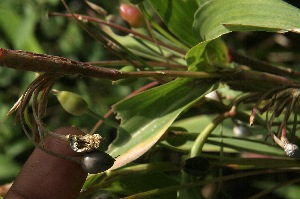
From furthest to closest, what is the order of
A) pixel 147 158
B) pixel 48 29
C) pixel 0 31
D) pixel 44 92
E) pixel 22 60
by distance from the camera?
pixel 48 29, pixel 0 31, pixel 147 158, pixel 44 92, pixel 22 60

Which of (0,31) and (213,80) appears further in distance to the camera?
(0,31)

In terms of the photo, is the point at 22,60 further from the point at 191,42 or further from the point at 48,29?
the point at 48,29

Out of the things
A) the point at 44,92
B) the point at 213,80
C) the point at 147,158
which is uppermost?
the point at 44,92

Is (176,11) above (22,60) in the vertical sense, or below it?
below

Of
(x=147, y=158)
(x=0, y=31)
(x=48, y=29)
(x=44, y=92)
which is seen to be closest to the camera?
(x=44, y=92)

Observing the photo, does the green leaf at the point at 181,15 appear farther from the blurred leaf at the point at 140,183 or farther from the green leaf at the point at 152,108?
the blurred leaf at the point at 140,183

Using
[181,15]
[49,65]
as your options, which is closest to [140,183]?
[181,15]

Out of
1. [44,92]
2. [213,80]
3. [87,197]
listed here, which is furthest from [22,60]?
[87,197]

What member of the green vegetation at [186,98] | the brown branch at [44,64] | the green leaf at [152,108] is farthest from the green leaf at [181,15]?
the brown branch at [44,64]
